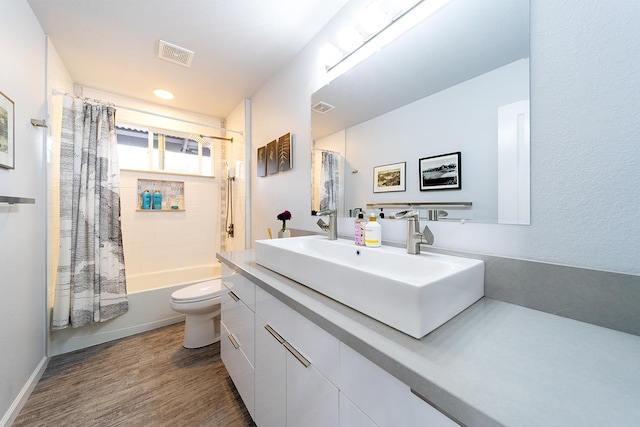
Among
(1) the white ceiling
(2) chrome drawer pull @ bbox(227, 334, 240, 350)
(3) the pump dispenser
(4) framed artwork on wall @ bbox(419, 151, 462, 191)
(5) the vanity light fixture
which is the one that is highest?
(1) the white ceiling

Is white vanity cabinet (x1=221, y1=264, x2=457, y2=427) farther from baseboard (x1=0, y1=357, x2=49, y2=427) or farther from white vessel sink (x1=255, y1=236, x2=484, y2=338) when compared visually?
baseboard (x1=0, y1=357, x2=49, y2=427)

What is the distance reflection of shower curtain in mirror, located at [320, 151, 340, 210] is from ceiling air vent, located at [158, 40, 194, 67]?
1366 millimetres

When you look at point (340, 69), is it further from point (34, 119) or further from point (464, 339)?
point (34, 119)

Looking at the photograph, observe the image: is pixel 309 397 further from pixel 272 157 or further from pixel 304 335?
pixel 272 157

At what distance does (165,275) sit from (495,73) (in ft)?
11.0

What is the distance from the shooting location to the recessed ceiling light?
2.43 metres

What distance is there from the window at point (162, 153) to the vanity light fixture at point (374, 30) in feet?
7.64

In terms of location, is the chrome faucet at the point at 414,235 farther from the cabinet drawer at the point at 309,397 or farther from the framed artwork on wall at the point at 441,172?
the cabinet drawer at the point at 309,397

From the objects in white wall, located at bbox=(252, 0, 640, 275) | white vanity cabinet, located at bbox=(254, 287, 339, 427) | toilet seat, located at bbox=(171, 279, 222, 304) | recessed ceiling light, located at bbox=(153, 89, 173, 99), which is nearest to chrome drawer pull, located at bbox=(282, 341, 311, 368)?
white vanity cabinet, located at bbox=(254, 287, 339, 427)

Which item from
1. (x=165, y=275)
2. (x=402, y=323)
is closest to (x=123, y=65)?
(x=165, y=275)

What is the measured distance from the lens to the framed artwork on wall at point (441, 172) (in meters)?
0.95

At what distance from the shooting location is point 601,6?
0.65 meters

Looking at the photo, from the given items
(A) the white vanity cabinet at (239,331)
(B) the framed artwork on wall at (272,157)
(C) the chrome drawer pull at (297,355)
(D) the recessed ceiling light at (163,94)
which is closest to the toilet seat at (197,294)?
(A) the white vanity cabinet at (239,331)

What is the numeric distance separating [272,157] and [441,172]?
4.96ft
